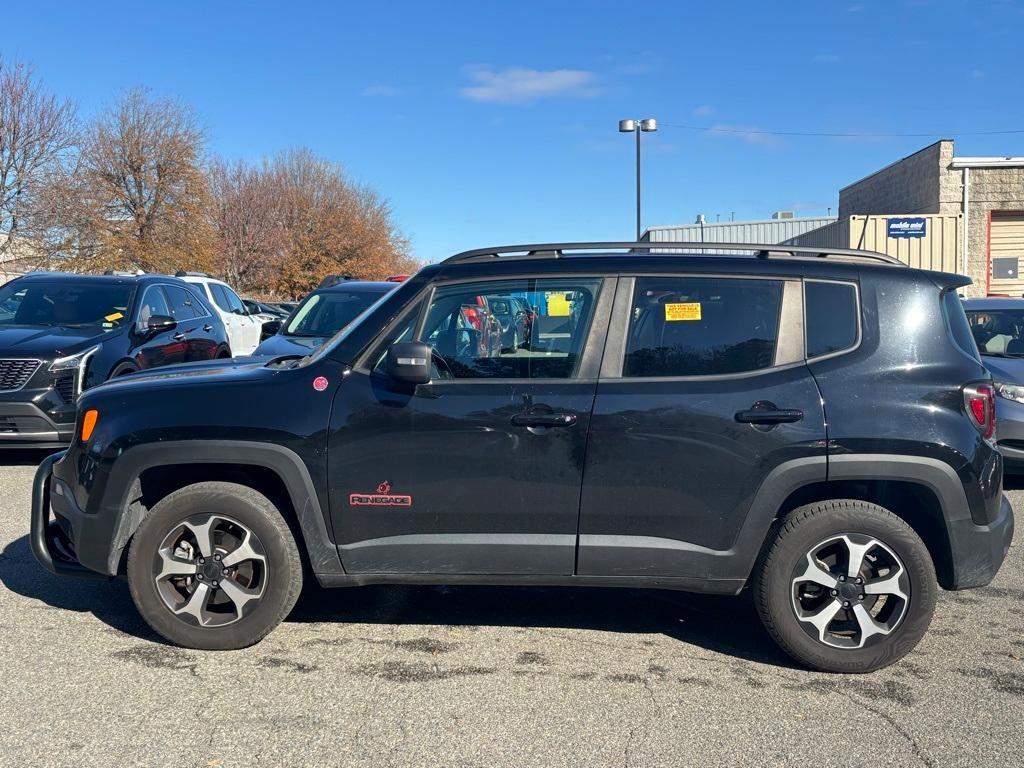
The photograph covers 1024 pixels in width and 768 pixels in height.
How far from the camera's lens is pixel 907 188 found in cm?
2580

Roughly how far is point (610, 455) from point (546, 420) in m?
0.33

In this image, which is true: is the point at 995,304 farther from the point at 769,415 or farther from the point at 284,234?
the point at 284,234

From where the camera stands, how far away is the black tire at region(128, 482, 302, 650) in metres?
4.32

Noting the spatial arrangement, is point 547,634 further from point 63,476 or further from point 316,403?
point 63,476

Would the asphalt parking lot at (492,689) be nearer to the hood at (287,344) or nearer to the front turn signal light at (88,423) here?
the front turn signal light at (88,423)

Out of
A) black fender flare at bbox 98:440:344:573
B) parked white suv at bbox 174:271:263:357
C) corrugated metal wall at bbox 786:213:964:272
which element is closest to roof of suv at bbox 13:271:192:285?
parked white suv at bbox 174:271:263:357

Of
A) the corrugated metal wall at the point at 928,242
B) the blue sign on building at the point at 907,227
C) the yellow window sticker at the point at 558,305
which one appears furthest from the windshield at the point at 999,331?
the blue sign on building at the point at 907,227

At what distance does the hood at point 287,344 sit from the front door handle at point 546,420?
555 cm

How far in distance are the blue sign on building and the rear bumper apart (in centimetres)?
1991

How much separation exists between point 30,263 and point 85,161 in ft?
15.7

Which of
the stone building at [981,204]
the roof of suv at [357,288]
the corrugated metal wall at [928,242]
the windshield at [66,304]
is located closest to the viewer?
the windshield at [66,304]

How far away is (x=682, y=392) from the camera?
13.9ft

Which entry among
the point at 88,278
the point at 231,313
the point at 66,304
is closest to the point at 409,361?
the point at 66,304

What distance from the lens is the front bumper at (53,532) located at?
454 centimetres
